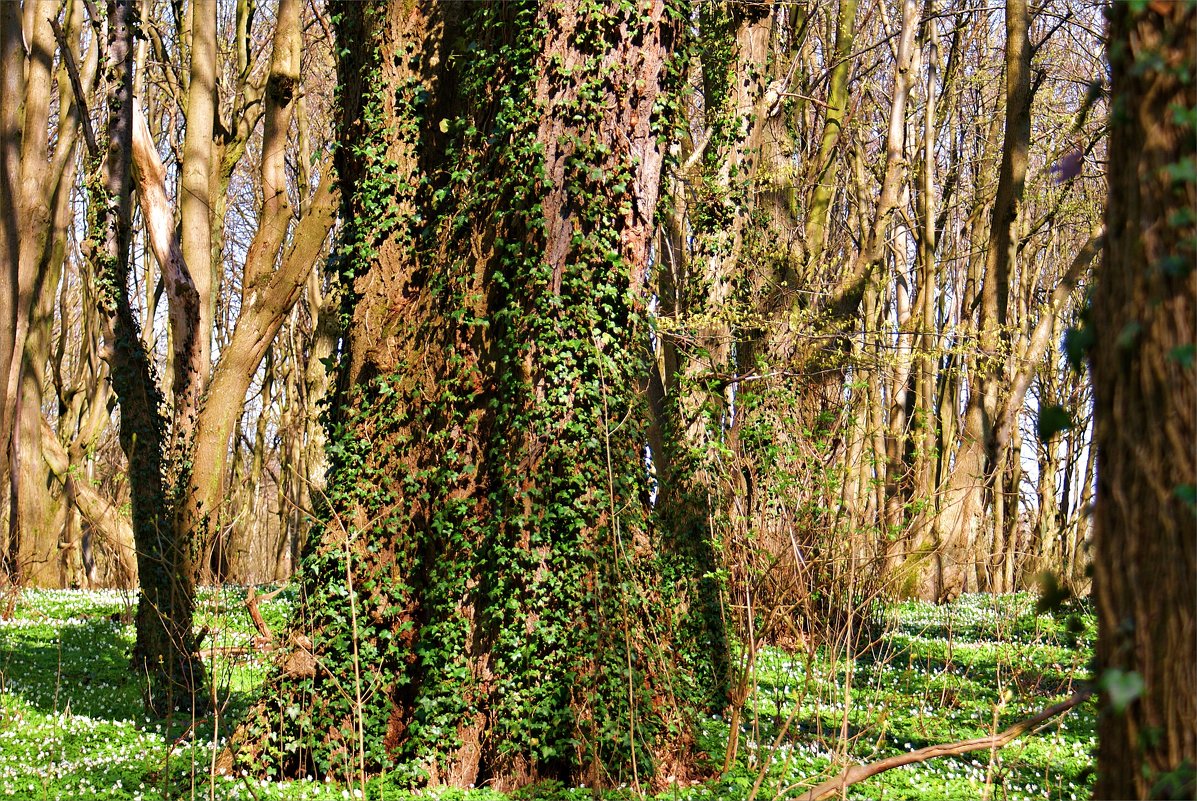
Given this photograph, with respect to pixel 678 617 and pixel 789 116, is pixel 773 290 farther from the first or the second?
pixel 678 617

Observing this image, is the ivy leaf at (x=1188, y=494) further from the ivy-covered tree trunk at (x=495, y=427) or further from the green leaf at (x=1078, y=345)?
the ivy-covered tree trunk at (x=495, y=427)

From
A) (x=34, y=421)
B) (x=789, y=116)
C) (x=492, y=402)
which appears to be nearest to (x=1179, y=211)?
(x=492, y=402)

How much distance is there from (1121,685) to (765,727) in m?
6.77

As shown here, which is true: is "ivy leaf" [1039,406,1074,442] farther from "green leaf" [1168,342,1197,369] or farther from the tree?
"green leaf" [1168,342,1197,369]

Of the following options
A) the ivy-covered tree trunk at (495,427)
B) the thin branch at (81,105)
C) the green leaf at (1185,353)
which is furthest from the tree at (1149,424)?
the thin branch at (81,105)

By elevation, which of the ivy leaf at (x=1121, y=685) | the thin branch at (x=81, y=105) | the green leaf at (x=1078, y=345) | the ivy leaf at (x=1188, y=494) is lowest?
the ivy leaf at (x=1121, y=685)

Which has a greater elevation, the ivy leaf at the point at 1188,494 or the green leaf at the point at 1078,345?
the green leaf at the point at 1078,345

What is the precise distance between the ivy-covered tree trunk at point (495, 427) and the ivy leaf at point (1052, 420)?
439 centimetres

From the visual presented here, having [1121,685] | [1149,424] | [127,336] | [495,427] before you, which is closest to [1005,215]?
[495,427]

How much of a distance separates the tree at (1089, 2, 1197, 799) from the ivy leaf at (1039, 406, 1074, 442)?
4.4 inches

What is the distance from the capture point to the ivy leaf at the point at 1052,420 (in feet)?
7.25

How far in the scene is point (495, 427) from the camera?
24.1 ft

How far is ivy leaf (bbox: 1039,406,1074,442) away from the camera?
2.21m

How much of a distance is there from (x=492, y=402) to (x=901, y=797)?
12.5 feet
